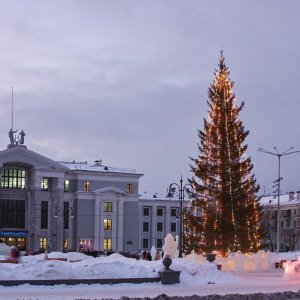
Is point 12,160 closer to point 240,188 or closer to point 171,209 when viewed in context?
point 171,209

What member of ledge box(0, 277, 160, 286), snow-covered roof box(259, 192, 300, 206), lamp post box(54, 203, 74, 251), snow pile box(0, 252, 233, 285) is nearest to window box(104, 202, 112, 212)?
lamp post box(54, 203, 74, 251)

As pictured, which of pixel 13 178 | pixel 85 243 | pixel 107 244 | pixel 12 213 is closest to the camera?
pixel 12 213

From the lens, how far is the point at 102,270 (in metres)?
31.2

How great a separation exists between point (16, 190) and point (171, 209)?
31863mm

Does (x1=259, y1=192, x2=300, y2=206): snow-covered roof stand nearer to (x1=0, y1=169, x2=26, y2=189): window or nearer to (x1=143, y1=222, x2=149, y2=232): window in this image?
(x1=143, y1=222, x2=149, y2=232): window

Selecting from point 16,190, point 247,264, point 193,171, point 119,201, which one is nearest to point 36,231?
point 16,190

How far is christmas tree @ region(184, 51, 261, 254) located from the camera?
5469 centimetres

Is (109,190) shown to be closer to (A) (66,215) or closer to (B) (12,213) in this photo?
(A) (66,215)

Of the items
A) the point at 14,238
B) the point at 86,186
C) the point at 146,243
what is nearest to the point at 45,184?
the point at 86,186

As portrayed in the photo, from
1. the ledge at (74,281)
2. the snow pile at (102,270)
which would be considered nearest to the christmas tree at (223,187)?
the snow pile at (102,270)

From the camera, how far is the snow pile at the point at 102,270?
29.5 m

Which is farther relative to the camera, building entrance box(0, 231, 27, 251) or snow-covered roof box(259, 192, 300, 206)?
snow-covered roof box(259, 192, 300, 206)

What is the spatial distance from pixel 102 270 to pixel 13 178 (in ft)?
213

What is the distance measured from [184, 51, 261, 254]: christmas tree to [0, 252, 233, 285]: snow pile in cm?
1906
